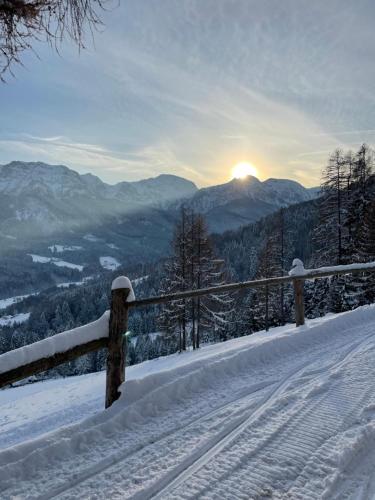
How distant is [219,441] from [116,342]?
1.59 metres

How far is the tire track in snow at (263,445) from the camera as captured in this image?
2.66 meters

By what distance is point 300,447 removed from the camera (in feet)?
9.96

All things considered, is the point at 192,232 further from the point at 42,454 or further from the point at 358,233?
the point at 42,454

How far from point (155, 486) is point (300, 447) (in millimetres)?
1184

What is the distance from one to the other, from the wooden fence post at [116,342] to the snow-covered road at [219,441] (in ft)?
0.52

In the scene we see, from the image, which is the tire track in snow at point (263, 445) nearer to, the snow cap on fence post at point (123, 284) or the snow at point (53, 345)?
the snow at point (53, 345)

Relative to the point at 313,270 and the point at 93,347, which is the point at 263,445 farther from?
the point at 313,270

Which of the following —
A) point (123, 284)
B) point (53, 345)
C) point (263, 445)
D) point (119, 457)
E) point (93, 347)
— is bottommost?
point (119, 457)

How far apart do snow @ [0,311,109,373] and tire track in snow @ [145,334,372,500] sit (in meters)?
1.51

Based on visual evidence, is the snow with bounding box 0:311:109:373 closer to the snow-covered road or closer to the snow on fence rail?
the snow on fence rail

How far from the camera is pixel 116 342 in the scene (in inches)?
168

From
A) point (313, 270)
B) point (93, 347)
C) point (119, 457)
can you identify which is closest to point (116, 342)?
point (93, 347)

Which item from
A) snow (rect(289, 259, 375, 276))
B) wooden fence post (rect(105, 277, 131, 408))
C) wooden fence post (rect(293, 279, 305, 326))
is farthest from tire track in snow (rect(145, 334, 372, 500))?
snow (rect(289, 259, 375, 276))

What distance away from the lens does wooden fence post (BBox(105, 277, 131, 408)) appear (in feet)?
13.9
